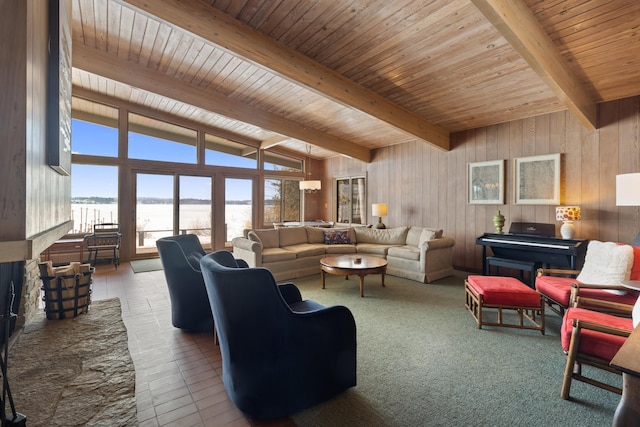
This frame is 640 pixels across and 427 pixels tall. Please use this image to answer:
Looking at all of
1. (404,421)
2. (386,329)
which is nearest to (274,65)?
(386,329)

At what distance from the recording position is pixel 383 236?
594cm

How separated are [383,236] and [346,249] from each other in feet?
2.87

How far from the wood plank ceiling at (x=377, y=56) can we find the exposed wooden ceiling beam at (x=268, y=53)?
0.4 inches

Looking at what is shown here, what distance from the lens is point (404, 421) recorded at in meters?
Answer: 1.69

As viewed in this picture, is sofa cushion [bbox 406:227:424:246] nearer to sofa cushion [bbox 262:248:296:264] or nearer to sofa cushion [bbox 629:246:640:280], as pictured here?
sofa cushion [bbox 262:248:296:264]

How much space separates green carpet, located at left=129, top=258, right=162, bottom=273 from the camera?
5527 millimetres

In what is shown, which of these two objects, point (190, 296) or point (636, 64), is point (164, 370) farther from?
point (636, 64)

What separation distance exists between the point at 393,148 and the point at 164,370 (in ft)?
20.1

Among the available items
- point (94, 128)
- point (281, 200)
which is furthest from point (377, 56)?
point (94, 128)

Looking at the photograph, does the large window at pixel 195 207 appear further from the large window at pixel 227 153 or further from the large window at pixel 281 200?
the large window at pixel 281 200

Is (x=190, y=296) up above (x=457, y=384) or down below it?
above

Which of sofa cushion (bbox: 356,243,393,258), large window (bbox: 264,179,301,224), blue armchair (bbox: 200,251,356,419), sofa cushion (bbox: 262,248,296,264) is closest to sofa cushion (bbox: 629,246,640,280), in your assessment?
blue armchair (bbox: 200,251,356,419)

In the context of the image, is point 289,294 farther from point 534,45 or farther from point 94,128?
point 94,128

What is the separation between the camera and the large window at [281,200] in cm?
828
